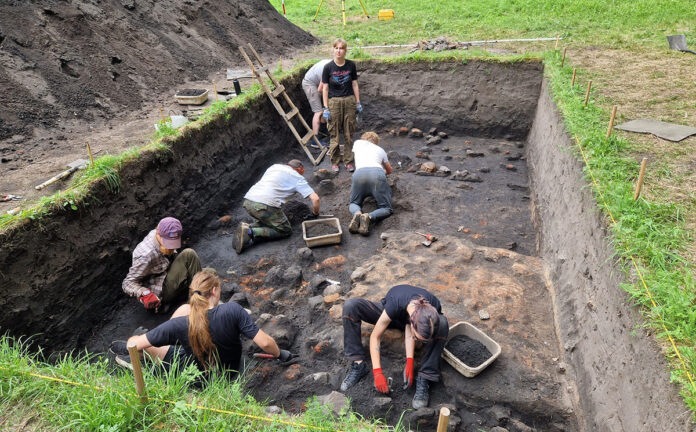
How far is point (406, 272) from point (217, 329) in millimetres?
2340

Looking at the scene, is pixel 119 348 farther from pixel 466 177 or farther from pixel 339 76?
pixel 466 177

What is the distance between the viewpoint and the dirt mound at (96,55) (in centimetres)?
678

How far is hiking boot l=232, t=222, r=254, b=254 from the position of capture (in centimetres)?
571

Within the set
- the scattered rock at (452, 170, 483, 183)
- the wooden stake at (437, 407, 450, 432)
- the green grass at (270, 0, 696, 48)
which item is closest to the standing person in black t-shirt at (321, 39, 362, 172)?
the scattered rock at (452, 170, 483, 183)

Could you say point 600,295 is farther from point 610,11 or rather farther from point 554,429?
point 610,11

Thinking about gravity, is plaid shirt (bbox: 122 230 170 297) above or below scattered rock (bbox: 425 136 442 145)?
below

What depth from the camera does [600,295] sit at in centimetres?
319

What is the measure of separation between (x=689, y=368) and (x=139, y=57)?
1018 cm

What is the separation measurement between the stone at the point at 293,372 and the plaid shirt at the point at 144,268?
1842 millimetres

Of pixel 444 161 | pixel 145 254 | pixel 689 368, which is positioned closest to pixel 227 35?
pixel 444 161

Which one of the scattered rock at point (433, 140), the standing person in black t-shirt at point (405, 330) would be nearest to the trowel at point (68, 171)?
the standing person in black t-shirt at point (405, 330)

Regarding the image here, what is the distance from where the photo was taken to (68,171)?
5031 millimetres

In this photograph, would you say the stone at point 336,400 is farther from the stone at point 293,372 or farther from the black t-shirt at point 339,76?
the black t-shirt at point 339,76

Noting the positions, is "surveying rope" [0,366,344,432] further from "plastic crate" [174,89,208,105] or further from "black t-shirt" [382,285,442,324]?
"plastic crate" [174,89,208,105]
